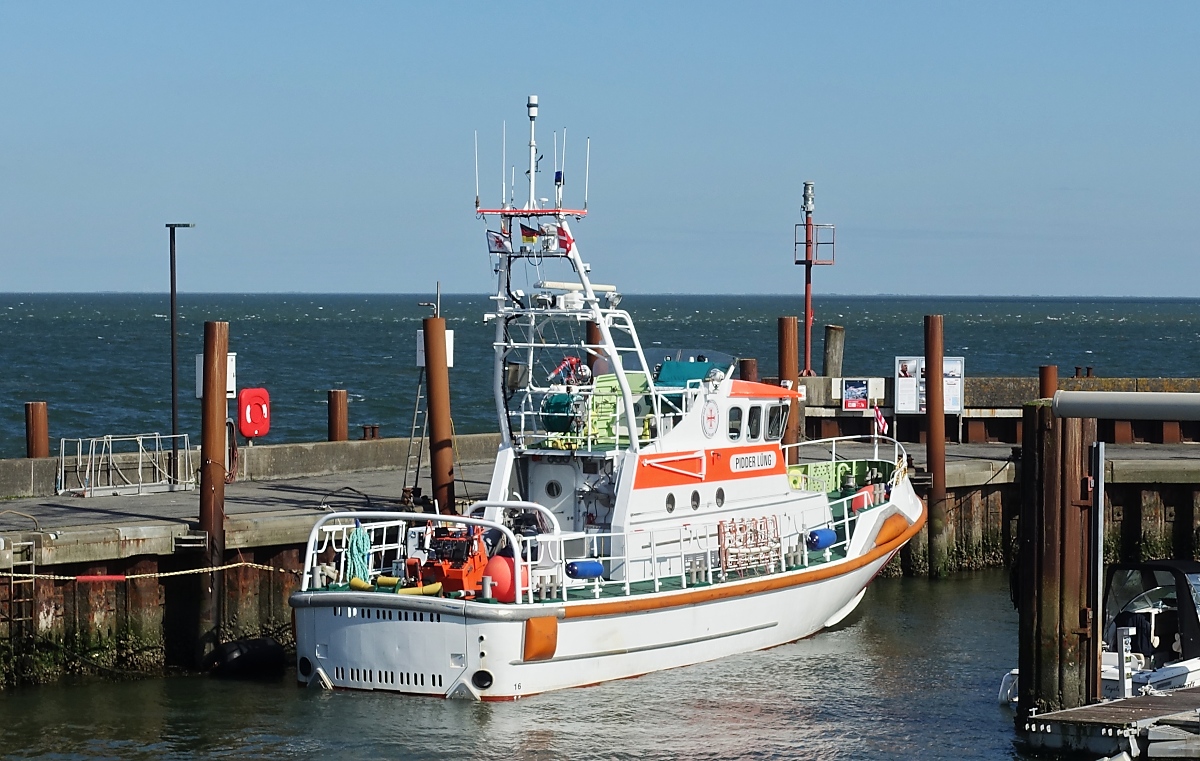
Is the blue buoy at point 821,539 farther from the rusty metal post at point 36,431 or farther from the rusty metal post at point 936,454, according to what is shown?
the rusty metal post at point 36,431

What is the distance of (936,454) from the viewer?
26594mm

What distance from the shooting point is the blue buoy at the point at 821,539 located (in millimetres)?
22062

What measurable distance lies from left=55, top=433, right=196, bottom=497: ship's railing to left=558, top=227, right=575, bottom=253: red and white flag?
310 inches

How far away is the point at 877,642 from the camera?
22.4 m

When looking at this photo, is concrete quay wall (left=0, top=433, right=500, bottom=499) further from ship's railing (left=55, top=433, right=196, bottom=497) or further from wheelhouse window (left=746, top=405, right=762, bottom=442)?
wheelhouse window (left=746, top=405, right=762, bottom=442)

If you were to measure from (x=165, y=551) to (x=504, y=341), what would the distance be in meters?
4.74

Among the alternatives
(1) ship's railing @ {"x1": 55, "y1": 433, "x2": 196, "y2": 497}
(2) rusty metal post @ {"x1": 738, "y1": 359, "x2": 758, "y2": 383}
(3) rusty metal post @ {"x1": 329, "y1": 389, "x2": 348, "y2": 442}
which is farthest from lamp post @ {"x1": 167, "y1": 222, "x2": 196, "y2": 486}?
(2) rusty metal post @ {"x1": 738, "y1": 359, "x2": 758, "y2": 383}

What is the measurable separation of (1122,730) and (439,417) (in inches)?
400

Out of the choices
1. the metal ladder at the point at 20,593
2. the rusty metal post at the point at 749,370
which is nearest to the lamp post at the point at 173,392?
the metal ladder at the point at 20,593

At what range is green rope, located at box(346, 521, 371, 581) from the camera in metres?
19.1

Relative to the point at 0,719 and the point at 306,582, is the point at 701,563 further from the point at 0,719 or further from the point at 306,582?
the point at 0,719

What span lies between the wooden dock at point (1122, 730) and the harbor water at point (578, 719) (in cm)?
145

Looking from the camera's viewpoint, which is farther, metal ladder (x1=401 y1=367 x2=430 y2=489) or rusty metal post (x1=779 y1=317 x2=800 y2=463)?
rusty metal post (x1=779 y1=317 x2=800 y2=463)

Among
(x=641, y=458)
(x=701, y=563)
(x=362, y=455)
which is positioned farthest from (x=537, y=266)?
(x=362, y=455)
